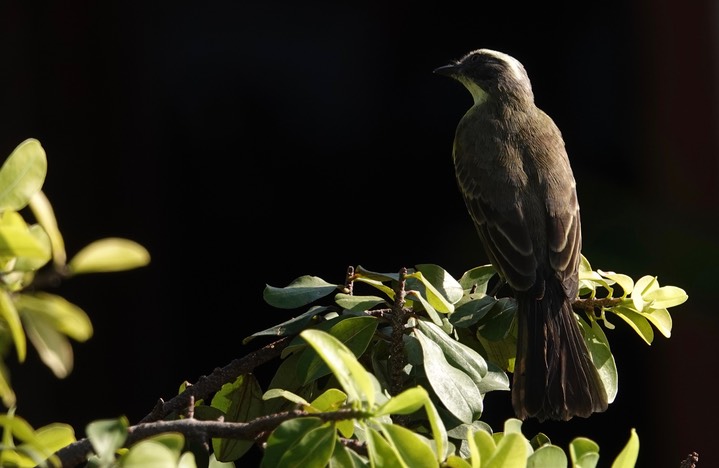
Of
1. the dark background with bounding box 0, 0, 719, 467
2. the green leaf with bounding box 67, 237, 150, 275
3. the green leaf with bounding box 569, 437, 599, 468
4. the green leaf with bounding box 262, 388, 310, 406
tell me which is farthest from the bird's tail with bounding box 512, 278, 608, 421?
the dark background with bounding box 0, 0, 719, 467

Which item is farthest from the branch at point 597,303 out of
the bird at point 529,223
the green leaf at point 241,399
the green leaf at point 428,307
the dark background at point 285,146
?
the dark background at point 285,146

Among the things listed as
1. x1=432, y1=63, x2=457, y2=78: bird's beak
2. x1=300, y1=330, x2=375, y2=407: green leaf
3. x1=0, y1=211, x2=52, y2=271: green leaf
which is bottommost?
x1=432, y1=63, x2=457, y2=78: bird's beak

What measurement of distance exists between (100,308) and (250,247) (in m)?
0.92

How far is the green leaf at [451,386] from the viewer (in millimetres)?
1605

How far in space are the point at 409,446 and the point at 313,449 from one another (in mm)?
113

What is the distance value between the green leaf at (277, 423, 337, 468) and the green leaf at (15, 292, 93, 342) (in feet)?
0.97

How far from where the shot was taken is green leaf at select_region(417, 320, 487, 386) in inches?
66.8

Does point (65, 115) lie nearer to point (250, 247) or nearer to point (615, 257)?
point (250, 247)

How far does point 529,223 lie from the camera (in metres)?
3.27

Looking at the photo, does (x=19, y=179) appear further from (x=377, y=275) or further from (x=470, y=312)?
(x=470, y=312)

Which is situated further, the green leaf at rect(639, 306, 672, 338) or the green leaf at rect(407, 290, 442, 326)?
the green leaf at rect(639, 306, 672, 338)

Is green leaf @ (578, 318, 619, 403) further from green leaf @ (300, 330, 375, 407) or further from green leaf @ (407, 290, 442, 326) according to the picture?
green leaf @ (300, 330, 375, 407)

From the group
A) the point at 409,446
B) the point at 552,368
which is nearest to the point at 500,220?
the point at 552,368

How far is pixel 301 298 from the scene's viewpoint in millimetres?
1872
